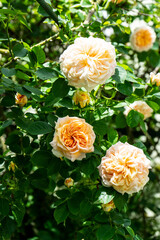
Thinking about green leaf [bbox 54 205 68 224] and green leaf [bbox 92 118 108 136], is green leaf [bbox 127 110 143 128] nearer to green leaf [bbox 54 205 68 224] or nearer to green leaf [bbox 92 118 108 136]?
green leaf [bbox 92 118 108 136]

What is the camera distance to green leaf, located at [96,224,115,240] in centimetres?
93

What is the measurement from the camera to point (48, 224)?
234cm

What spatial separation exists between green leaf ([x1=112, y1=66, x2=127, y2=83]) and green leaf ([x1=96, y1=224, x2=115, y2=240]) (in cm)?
50

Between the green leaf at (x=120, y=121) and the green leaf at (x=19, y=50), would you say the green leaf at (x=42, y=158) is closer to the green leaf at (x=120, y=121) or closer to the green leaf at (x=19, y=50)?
the green leaf at (x=19, y=50)

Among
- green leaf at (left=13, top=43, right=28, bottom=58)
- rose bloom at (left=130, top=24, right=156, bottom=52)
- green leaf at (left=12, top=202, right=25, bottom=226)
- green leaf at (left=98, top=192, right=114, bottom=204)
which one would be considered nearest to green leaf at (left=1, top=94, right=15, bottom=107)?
green leaf at (left=13, top=43, right=28, bottom=58)

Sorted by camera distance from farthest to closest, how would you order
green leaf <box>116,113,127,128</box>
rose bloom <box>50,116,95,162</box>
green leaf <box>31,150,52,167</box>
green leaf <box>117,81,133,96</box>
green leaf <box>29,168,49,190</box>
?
green leaf <box>116,113,127,128</box> < green leaf <box>29,168,49,190</box> < green leaf <box>117,81,133,96</box> < green leaf <box>31,150,52,167</box> < rose bloom <box>50,116,95,162</box>

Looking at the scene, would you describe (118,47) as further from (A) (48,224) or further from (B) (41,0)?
(A) (48,224)

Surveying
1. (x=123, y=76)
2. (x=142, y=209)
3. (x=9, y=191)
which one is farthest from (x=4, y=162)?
(x=142, y=209)

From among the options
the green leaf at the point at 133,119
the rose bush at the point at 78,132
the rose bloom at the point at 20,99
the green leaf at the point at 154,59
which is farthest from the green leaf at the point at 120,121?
the green leaf at the point at 154,59

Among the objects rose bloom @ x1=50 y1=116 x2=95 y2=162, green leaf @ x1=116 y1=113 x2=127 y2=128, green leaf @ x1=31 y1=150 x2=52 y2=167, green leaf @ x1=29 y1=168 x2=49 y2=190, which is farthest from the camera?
green leaf @ x1=116 y1=113 x2=127 y2=128

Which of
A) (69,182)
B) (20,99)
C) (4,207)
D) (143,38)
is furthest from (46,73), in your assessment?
(143,38)

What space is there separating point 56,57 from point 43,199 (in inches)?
49.5

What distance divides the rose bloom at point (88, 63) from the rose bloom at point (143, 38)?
1.06 meters

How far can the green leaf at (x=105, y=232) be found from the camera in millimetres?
925
